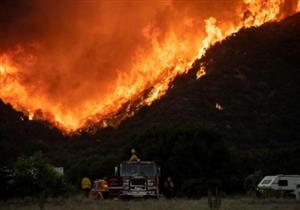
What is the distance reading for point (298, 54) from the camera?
391ft

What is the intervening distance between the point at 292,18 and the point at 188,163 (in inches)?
2563

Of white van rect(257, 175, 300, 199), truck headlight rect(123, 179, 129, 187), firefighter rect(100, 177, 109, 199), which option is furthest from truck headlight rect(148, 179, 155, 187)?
white van rect(257, 175, 300, 199)

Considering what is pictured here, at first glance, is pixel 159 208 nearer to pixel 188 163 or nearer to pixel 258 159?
pixel 188 163

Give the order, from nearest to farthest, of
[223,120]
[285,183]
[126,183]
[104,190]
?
[126,183] → [104,190] → [285,183] → [223,120]

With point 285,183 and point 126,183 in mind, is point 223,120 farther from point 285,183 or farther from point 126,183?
point 126,183

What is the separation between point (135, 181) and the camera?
4359 cm

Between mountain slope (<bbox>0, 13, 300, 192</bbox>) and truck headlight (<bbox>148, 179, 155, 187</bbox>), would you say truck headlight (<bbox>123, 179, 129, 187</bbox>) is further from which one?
mountain slope (<bbox>0, 13, 300, 192</bbox>)

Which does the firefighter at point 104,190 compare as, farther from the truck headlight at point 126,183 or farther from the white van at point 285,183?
the white van at point 285,183

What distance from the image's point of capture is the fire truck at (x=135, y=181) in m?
43.5

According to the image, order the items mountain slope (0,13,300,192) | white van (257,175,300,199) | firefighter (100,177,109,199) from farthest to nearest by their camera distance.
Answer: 1. mountain slope (0,13,300,192)
2. white van (257,175,300,199)
3. firefighter (100,177,109,199)

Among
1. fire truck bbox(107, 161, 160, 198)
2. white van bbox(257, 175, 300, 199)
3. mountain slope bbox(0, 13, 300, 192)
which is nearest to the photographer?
fire truck bbox(107, 161, 160, 198)

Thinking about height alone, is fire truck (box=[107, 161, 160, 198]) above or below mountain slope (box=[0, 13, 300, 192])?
below

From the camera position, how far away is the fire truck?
43469mm

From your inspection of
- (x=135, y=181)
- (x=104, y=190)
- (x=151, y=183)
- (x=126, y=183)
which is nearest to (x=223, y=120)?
(x=104, y=190)
